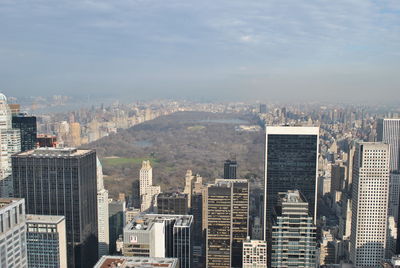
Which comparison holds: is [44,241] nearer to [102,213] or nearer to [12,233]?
[12,233]

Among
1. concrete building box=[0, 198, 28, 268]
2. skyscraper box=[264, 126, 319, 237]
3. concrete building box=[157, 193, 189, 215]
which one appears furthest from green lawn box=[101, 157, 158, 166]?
concrete building box=[0, 198, 28, 268]

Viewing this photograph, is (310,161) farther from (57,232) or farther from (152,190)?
(57,232)

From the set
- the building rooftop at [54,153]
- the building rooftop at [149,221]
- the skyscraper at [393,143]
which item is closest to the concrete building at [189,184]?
the building rooftop at [149,221]

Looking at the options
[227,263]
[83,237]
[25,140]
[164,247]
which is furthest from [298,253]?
[25,140]

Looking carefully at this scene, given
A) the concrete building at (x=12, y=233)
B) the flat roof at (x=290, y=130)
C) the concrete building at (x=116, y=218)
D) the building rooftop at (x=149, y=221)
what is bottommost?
the concrete building at (x=116, y=218)

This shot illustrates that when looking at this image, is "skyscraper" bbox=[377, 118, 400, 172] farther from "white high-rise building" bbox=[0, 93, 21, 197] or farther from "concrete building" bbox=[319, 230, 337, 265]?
"white high-rise building" bbox=[0, 93, 21, 197]

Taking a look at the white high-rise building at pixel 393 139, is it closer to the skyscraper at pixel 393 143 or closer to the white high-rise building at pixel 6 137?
the skyscraper at pixel 393 143
